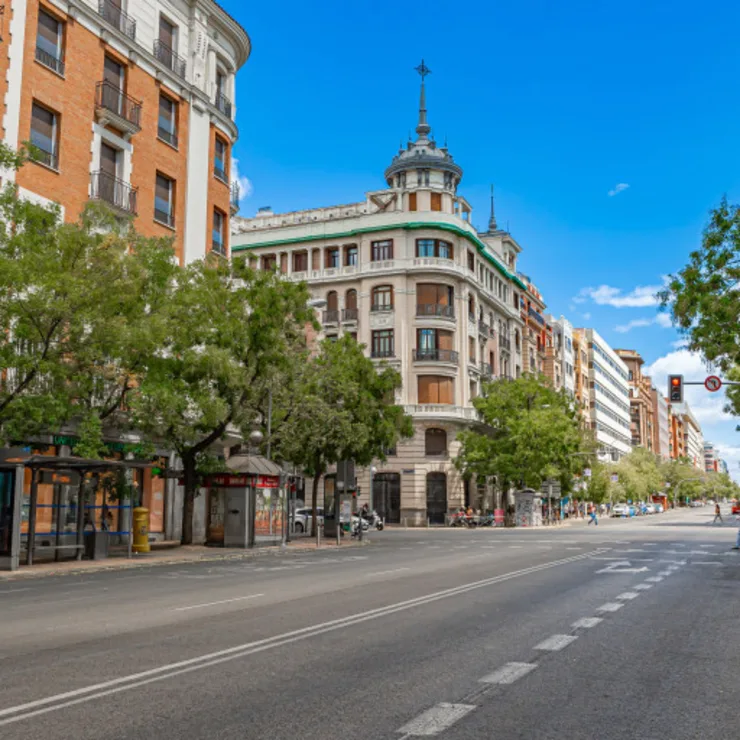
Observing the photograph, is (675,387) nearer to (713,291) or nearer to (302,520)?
(713,291)

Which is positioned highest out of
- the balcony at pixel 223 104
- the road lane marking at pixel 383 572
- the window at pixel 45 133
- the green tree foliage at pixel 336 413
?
the balcony at pixel 223 104

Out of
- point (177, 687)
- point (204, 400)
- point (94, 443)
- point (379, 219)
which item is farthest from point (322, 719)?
point (379, 219)

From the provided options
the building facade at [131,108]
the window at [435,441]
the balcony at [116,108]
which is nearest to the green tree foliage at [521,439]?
the window at [435,441]

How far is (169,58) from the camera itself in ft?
111

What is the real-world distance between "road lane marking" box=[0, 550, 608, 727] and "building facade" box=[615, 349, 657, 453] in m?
160

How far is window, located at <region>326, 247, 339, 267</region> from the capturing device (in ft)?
209

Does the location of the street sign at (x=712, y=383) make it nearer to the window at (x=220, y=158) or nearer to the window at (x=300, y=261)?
the window at (x=220, y=158)

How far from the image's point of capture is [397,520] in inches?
2308

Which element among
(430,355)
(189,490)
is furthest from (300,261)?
(189,490)

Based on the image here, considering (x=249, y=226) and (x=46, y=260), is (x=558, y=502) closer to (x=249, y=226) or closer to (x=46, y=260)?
(x=249, y=226)

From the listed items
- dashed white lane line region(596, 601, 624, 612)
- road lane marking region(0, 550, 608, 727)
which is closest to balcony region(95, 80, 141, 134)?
road lane marking region(0, 550, 608, 727)

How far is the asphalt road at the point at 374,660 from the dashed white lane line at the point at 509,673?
0.13 feet

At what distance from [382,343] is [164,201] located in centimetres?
2896

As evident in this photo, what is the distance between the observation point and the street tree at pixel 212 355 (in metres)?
25.0
